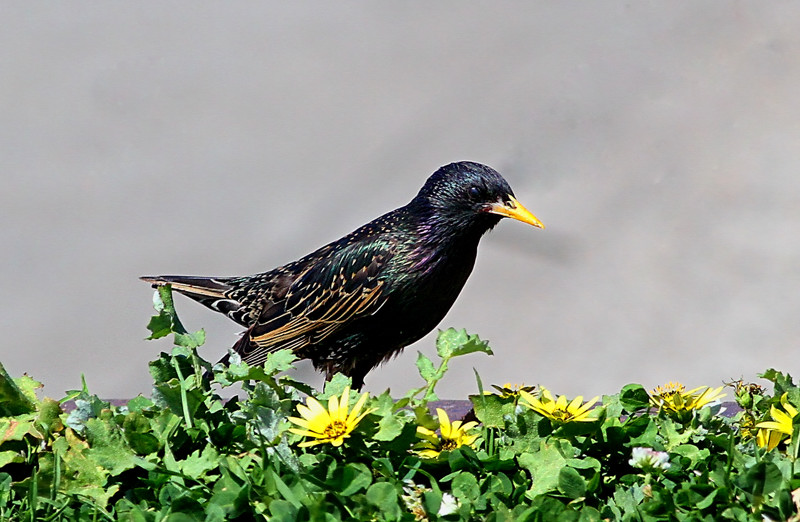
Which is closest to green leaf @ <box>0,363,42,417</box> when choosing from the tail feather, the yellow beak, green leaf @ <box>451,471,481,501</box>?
green leaf @ <box>451,471,481,501</box>

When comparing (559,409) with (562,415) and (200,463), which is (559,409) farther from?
(200,463)

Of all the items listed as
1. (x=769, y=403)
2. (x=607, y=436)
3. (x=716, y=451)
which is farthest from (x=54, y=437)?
(x=769, y=403)

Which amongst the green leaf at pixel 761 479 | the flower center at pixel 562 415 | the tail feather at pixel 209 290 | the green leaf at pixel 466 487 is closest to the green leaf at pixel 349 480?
the green leaf at pixel 466 487

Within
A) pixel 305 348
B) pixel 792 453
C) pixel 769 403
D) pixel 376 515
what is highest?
pixel 305 348

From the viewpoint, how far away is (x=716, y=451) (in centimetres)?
177

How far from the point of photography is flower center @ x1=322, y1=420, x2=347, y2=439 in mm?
1571

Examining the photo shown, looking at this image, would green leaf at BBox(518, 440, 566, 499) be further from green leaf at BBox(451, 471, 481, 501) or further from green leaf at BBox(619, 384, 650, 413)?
green leaf at BBox(619, 384, 650, 413)

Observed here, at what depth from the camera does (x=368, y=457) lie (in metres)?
1.64

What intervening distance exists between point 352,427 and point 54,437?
580 millimetres

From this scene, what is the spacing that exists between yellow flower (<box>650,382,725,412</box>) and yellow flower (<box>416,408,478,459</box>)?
381mm

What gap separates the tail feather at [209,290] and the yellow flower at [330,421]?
2591 mm

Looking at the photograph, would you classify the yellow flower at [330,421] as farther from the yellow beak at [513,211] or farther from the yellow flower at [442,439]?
the yellow beak at [513,211]

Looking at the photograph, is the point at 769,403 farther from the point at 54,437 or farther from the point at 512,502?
the point at 54,437

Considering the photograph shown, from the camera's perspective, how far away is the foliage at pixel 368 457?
1.47m
